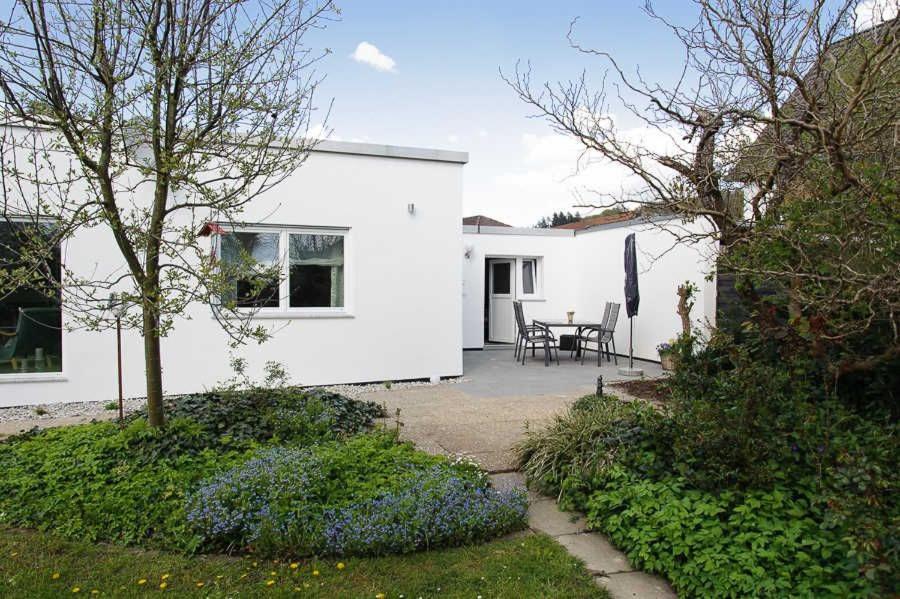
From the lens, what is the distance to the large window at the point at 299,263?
27.5 ft

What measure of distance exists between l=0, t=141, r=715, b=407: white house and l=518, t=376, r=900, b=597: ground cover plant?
Result: 3832 millimetres

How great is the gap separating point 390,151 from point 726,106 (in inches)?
219

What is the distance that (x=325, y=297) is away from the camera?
8.82 m

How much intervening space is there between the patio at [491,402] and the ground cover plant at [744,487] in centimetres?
95

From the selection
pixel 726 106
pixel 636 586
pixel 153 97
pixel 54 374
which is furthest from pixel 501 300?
pixel 636 586

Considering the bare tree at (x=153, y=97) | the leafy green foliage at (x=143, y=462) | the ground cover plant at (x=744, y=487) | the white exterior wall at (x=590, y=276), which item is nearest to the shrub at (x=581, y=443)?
the ground cover plant at (x=744, y=487)

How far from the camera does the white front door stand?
14.8 metres

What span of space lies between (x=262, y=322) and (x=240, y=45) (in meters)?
4.53

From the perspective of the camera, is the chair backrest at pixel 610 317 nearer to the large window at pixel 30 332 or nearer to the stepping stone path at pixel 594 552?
the stepping stone path at pixel 594 552

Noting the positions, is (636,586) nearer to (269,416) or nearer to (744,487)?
(744,487)

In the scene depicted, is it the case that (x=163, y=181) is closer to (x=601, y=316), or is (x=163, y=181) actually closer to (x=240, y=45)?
(x=240, y=45)

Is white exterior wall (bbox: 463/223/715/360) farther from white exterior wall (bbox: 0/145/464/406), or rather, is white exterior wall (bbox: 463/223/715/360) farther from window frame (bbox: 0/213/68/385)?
window frame (bbox: 0/213/68/385)

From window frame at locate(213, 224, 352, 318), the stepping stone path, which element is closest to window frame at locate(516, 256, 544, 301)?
window frame at locate(213, 224, 352, 318)

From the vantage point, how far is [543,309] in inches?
570
